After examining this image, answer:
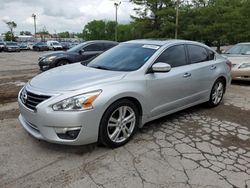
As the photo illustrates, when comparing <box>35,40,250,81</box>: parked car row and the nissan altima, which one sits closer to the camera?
the nissan altima

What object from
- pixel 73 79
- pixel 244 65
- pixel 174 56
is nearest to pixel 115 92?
pixel 73 79

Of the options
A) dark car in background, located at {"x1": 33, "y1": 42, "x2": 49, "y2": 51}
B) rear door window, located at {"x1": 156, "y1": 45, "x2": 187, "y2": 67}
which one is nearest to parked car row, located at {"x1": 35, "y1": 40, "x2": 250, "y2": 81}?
rear door window, located at {"x1": 156, "y1": 45, "x2": 187, "y2": 67}

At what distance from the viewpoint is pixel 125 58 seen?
14.0 feet

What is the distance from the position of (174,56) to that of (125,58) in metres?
0.88

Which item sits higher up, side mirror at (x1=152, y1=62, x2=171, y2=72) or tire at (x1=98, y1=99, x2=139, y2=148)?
side mirror at (x1=152, y1=62, x2=171, y2=72)

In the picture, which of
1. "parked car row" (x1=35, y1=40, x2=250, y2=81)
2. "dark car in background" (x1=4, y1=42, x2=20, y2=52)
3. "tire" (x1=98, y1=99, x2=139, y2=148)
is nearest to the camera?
"tire" (x1=98, y1=99, x2=139, y2=148)

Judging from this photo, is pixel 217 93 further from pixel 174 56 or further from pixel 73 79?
pixel 73 79

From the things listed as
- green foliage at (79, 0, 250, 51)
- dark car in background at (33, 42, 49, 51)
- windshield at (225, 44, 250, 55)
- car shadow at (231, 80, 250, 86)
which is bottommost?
car shadow at (231, 80, 250, 86)

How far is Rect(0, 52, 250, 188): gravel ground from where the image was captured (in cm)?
280

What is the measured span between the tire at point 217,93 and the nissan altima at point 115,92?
0.28m

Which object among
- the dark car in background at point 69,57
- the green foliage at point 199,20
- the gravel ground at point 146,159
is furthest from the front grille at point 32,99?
the green foliage at point 199,20

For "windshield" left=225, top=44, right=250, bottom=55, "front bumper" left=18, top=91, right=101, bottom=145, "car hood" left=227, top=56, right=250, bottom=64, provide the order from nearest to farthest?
"front bumper" left=18, top=91, right=101, bottom=145, "car hood" left=227, top=56, right=250, bottom=64, "windshield" left=225, top=44, right=250, bottom=55

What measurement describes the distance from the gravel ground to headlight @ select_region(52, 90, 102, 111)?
0.68 metres

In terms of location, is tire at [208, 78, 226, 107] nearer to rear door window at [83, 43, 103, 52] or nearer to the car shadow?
the car shadow
